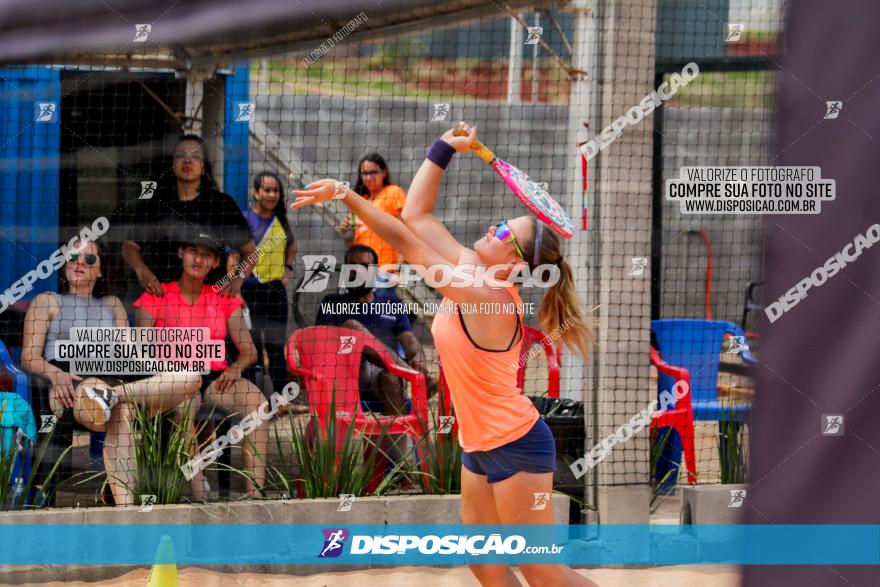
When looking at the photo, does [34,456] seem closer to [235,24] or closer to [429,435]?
[429,435]

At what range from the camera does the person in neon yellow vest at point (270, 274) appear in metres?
5.55

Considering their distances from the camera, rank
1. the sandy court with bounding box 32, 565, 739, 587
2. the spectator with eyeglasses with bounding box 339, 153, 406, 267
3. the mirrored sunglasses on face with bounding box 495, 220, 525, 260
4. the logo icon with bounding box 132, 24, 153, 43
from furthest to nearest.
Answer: the spectator with eyeglasses with bounding box 339, 153, 406, 267
the sandy court with bounding box 32, 565, 739, 587
the mirrored sunglasses on face with bounding box 495, 220, 525, 260
the logo icon with bounding box 132, 24, 153, 43

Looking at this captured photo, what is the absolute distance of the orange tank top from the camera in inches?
137

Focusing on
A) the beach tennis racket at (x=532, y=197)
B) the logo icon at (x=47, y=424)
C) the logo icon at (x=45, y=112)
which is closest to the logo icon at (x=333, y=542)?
the logo icon at (x=47, y=424)

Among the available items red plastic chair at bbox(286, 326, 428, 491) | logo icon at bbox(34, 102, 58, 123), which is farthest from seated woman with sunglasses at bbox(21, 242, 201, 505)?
→ logo icon at bbox(34, 102, 58, 123)

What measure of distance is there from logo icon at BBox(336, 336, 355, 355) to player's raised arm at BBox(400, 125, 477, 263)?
1484 mm

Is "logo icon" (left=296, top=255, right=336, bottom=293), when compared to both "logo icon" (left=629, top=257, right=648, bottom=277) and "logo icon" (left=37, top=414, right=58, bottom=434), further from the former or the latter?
"logo icon" (left=629, top=257, right=648, bottom=277)

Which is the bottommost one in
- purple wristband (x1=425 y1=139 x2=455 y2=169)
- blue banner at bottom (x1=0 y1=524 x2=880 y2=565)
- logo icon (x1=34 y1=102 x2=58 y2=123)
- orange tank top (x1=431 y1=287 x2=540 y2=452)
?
blue banner at bottom (x1=0 y1=524 x2=880 y2=565)

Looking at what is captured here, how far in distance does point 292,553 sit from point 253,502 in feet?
0.95

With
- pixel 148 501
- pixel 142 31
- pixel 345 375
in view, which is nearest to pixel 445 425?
pixel 345 375

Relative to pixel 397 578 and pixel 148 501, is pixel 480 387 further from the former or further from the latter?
pixel 148 501

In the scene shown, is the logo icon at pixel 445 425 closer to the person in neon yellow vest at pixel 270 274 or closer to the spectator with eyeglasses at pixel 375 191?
the person in neon yellow vest at pixel 270 274

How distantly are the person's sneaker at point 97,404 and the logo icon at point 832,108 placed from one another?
357 centimetres

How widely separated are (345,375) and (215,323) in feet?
2.19
